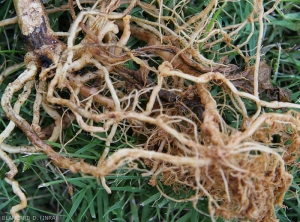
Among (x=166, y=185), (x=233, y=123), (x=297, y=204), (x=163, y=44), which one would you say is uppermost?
(x=163, y=44)

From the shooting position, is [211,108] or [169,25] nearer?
[211,108]

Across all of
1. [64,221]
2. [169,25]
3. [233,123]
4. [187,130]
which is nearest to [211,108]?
[187,130]

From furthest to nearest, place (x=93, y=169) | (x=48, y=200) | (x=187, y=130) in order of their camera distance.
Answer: (x=48, y=200) → (x=187, y=130) → (x=93, y=169)

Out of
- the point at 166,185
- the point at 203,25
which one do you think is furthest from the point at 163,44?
the point at 166,185

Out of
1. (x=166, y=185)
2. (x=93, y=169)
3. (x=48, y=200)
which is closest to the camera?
(x=93, y=169)

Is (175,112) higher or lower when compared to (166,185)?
higher

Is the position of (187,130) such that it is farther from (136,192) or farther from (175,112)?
(136,192)
